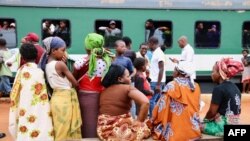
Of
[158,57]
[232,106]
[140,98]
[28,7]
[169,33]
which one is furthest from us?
[169,33]

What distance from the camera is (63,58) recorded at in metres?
4.76

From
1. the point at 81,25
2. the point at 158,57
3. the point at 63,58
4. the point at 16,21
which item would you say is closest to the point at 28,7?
the point at 16,21

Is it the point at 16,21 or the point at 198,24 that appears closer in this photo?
the point at 16,21

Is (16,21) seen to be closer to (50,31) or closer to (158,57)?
(50,31)

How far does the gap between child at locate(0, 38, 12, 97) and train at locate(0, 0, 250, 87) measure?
4.14 ft

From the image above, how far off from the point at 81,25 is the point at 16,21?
1.71 m

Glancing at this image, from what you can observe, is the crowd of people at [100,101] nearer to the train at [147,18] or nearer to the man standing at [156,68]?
the man standing at [156,68]

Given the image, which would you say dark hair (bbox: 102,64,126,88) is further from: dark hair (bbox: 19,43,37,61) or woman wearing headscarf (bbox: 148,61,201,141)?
dark hair (bbox: 19,43,37,61)

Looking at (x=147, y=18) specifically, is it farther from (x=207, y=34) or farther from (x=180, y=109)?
(x=180, y=109)

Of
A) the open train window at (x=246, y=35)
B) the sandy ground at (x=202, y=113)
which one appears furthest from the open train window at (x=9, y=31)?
the open train window at (x=246, y=35)

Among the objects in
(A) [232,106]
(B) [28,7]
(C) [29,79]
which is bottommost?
(A) [232,106]

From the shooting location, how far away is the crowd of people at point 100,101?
4.34 metres

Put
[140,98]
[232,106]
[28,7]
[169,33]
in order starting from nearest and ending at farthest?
[140,98] → [232,106] → [28,7] → [169,33]

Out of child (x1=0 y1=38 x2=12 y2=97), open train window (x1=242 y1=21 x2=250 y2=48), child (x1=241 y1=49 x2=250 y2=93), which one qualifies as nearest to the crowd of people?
child (x1=0 y1=38 x2=12 y2=97)
